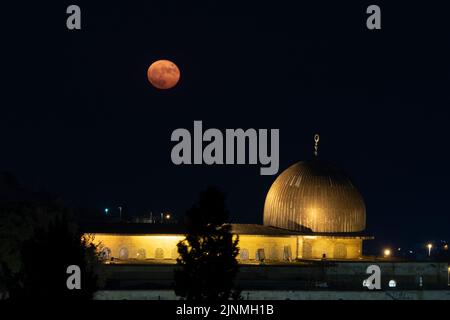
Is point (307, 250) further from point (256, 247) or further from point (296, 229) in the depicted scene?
point (256, 247)

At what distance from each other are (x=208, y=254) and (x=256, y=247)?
2634 centimetres

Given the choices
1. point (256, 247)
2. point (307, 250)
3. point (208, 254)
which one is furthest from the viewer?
point (307, 250)

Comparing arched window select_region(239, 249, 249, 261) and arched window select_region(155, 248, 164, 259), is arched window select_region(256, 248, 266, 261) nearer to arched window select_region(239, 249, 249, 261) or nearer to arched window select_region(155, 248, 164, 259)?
arched window select_region(239, 249, 249, 261)

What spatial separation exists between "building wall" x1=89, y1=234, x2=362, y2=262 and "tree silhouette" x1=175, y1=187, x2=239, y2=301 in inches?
937

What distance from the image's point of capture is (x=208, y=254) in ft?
177

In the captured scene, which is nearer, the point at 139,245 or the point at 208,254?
the point at 208,254

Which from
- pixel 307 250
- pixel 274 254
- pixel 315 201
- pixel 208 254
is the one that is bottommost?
pixel 274 254

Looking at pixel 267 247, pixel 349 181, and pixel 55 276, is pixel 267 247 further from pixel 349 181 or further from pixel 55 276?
pixel 55 276

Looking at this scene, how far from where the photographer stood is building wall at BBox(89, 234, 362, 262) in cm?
7912

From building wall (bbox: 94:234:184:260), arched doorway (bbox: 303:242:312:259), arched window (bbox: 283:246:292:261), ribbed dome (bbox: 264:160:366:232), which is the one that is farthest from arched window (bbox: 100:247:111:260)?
arched doorway (bbox: 303:242:312:259)

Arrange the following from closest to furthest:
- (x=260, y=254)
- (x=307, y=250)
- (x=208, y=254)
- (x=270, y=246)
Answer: (x=208, y=254)
(x=260, y=254)
(x=270, y=246)
(x=307, y=250)

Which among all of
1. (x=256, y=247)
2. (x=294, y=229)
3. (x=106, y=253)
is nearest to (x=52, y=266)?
(x=106, y=253)
